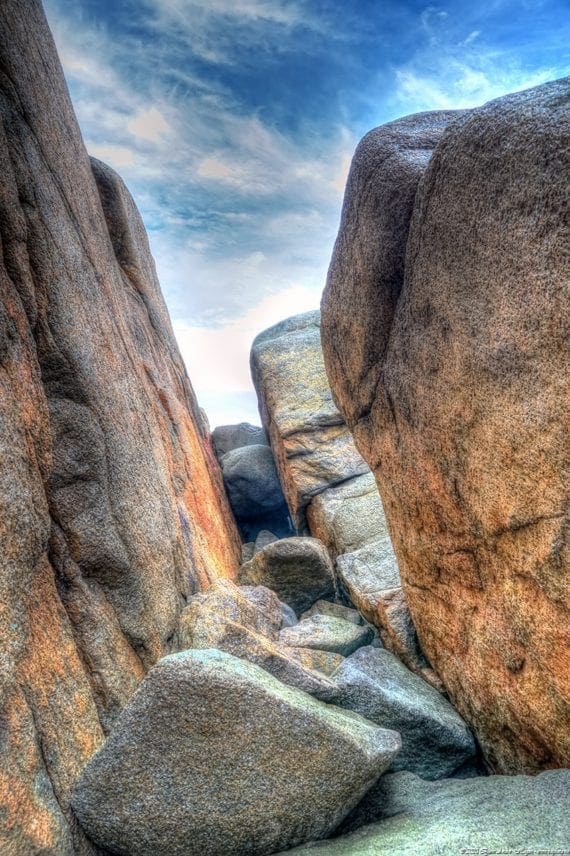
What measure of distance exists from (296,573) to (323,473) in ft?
14.7

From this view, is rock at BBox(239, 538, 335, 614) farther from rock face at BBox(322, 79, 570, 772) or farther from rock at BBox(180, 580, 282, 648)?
rock face at BBox(322, 79, 570, 772)

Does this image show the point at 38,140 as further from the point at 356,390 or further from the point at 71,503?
the point at 356,390

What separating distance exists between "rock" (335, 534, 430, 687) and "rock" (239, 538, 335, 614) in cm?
34

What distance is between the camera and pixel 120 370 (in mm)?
6023

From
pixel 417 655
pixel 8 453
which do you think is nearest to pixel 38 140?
pixel 8 453

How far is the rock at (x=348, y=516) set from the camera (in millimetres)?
10961

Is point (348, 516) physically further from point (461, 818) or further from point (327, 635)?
point (461, 818)

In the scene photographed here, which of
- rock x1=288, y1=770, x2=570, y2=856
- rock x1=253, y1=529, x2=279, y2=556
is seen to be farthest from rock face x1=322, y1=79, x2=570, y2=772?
rock x1=253, y1=529, x2=279, y2=556

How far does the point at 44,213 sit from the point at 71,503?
271 cm

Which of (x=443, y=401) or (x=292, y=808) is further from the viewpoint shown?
(x=443, y=401)

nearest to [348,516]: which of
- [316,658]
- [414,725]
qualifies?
[316,658]

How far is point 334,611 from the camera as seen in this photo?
26.7 feet

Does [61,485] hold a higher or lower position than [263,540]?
higher

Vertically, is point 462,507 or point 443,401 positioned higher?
point 443,401
